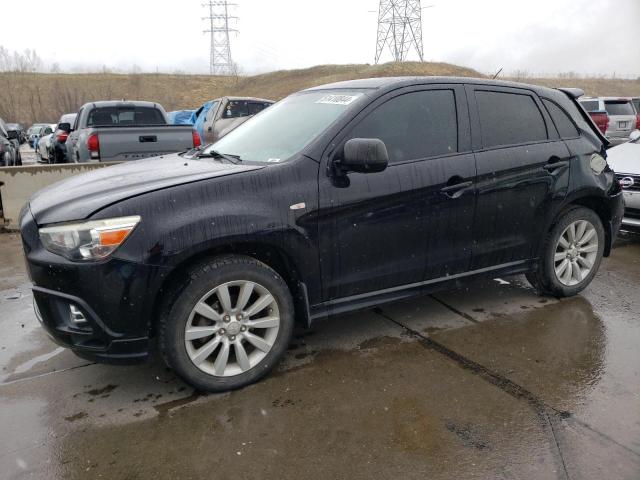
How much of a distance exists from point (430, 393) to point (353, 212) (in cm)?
118

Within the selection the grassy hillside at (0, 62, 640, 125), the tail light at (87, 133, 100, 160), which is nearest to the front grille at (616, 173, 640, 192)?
the tail light at (87, 133, 100, 160)

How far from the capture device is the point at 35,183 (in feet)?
22.8

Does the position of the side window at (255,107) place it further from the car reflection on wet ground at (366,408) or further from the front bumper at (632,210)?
the car reflection on wet ground at (366,408)

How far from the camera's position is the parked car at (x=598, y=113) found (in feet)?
46.6

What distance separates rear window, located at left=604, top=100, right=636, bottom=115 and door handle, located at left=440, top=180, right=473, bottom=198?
590 inches

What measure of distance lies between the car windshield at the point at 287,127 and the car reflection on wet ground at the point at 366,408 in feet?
4.54

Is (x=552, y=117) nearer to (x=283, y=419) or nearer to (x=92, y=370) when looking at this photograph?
(x=283, y=419)

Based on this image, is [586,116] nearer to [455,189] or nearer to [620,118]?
[455,189]

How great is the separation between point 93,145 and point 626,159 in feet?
24.2

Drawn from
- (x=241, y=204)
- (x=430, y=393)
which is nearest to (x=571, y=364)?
(x=430, y=393)

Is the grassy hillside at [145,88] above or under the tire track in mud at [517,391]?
above

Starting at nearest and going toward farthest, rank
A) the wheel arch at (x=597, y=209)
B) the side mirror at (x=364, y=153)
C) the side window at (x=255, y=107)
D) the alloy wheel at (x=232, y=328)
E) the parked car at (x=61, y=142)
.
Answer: the alloy wheel at (x=232, y=328) < the side mirror at (x=364, y=153) < the wheel arch at (x=597, y=209) < the parked car at (x=61, y=142) < the side window at (x=255, y=107)

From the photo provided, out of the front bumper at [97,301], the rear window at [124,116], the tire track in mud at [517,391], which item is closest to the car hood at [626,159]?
the tire track in mud at [517,391]

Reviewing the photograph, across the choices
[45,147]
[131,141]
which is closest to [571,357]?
[131,141]
